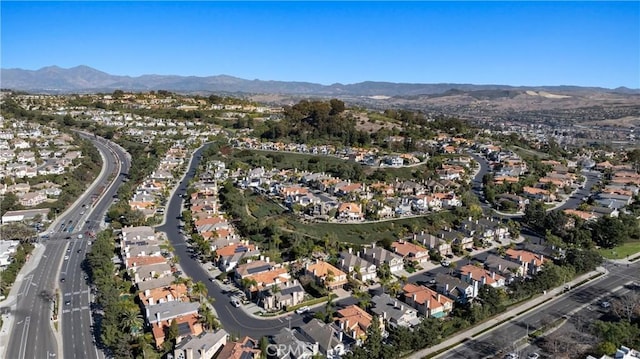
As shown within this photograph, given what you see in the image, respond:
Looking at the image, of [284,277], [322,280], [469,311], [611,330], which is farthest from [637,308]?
[284,277]

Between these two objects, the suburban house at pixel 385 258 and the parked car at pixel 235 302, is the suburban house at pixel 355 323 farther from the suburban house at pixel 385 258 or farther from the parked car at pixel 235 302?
the suburban house at pixel 385 258

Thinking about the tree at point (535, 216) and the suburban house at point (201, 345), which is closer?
the suburban house at point (201, 345)

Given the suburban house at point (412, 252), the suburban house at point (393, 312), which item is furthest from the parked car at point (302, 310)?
the suburban house at point (412, 252)

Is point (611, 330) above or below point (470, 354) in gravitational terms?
above

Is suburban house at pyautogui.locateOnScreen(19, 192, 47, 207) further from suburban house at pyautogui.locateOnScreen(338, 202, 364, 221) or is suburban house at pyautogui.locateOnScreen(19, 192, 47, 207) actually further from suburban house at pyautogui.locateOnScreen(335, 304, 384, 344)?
suburban house at pyautogui.locateOnScreen(335, 304, 384, 344)

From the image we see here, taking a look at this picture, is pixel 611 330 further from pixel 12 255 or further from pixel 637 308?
pixel 12 255

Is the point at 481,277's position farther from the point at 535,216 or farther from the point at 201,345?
the point at 201,345
